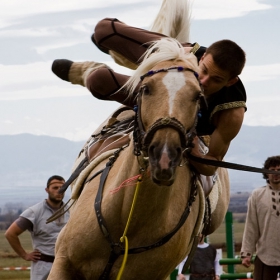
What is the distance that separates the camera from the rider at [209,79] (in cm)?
580

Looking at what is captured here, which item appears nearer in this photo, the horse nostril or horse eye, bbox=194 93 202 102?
the horse nostril

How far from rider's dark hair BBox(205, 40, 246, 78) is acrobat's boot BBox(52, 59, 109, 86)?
4.89ft

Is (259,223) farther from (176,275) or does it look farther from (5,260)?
(5,260)

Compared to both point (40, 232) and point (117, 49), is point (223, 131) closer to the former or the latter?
point (117, 49)

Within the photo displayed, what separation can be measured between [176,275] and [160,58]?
6.64 meters

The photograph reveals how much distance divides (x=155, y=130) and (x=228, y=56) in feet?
3.34

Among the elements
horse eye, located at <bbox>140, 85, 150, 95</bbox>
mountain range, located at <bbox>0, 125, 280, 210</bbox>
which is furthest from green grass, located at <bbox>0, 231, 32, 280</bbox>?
mountain range, located at <bbox>0, 125, 280, 210</bbox>

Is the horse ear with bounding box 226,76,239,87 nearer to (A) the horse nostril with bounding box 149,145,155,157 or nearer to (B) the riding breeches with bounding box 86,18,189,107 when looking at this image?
(B) the riding breeches with bounding box 86,18,189,107

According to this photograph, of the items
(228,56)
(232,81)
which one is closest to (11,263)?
(232,81)

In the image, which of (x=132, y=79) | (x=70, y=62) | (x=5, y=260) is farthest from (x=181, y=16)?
(x=5, y=260)

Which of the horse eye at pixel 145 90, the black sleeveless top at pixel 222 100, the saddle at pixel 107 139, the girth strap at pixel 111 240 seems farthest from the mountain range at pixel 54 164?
the horse eye at pixel 145 90

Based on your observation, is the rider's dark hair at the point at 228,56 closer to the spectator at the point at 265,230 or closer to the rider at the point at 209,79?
the rider at the point at 209,79

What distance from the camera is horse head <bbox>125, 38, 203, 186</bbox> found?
4934 mm

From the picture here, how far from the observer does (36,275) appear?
1033 centimetres
